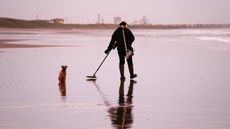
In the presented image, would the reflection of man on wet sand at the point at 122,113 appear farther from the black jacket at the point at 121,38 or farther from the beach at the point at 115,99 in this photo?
the black jacket at the point at 121,38

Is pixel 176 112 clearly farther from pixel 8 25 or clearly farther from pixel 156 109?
pixel 8 25

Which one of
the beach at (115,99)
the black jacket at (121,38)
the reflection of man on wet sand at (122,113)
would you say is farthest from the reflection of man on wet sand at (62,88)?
the black jacket at (121,38)

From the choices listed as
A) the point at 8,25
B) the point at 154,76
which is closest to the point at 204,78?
the point at 154,76

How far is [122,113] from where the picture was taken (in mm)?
8508

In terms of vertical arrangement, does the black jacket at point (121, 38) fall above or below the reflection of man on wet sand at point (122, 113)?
above

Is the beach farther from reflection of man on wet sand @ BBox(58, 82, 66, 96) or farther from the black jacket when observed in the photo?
the black jacket

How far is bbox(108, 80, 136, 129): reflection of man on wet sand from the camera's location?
7500 millimetres

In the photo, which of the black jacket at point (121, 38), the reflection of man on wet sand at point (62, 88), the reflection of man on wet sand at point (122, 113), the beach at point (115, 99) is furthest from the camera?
the black jacket at point (121, 38)

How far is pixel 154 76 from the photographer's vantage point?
1439 cm

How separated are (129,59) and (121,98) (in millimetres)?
3880

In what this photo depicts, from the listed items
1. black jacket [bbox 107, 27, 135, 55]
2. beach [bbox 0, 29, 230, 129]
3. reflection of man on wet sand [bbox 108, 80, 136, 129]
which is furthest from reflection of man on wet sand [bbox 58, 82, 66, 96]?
black jacket [bbox 107, 27, 135, 55]

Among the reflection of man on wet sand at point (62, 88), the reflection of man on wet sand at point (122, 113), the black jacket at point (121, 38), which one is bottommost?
the reflection of man on wet sand at point (62, 88)

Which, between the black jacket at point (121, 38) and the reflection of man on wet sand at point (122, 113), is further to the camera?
the black jacket at point (121, 38)

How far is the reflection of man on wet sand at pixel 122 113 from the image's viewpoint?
7.50 m
